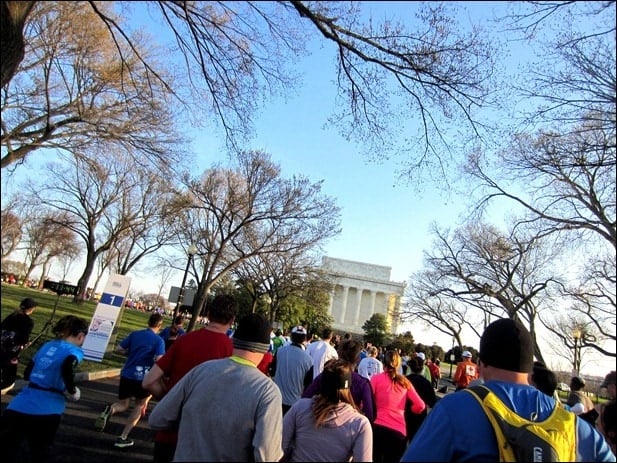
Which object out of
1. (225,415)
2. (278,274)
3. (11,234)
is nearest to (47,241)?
(11,234)

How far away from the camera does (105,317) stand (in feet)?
44.8

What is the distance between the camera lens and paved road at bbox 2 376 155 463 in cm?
586

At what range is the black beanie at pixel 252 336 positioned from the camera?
9.84ft

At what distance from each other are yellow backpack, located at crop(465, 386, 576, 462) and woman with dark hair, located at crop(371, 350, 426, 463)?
→ 3779 millimetres

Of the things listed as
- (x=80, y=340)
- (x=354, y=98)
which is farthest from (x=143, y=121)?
(x=80, y=340)

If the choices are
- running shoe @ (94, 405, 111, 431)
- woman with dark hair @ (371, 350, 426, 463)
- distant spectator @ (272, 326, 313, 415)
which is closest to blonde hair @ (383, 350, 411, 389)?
woman with dark hair @ (371, 350, 426, 463)

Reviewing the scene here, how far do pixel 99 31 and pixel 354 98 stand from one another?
928cm

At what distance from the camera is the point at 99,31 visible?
1265cm

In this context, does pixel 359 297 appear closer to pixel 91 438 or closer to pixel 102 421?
pixel 102 421

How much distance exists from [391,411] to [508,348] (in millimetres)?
3858

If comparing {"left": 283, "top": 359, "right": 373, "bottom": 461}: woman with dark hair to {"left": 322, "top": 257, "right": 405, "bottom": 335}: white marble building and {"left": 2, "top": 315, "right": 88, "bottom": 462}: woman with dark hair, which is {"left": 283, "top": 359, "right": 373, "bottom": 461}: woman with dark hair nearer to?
{"left": 2, "top": 315, "right": 88, "bottom": 462}: woman with dark hair

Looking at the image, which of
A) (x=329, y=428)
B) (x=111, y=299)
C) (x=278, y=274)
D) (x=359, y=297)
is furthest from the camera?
(x=359, y=297)

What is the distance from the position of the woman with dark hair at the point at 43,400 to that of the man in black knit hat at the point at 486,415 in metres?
3.82

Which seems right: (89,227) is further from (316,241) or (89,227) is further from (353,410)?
(353,410)
